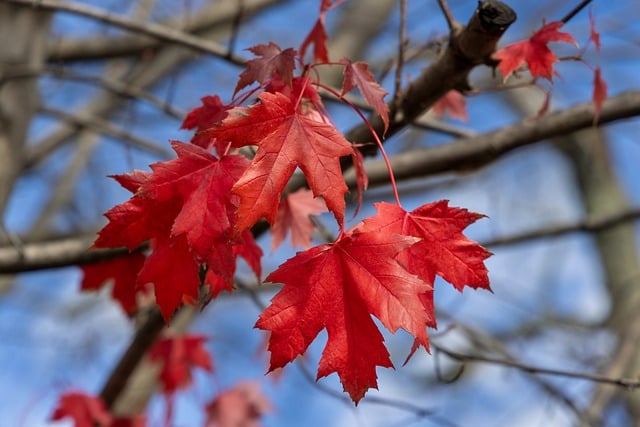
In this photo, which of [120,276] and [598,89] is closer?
[598,89]

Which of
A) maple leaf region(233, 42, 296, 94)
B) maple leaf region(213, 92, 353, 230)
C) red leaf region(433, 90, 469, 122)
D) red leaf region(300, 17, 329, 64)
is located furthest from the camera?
red leaf region(433, 90, 469, 122)

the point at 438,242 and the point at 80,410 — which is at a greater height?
the point at 438,242

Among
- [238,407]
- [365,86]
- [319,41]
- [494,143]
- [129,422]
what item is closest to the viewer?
[365,86]

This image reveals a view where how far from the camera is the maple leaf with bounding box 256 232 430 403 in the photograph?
0.93 metres

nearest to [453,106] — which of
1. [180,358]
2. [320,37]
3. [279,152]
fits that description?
[320,37]

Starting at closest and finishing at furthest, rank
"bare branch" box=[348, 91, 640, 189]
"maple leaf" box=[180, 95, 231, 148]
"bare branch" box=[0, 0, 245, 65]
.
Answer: "maple leaf" box=[180, 95, 231, 148] → "bare branch" box=[348, 91, 640, 189] → "bare branch" box=[0, 0, 245, 65]

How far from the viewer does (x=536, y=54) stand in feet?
4.22

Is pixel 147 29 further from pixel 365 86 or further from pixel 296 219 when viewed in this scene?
pixel 365 86

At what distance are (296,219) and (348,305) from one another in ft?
1.27

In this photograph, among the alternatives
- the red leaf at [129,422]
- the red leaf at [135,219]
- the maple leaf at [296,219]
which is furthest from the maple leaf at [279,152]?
the red leaf at [129,422]

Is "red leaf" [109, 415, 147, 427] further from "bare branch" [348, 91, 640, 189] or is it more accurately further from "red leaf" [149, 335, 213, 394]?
"bare branch" [348, 91, 640, 189]

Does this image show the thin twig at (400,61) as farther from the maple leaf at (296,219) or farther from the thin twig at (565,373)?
the thin twig at (565,373)

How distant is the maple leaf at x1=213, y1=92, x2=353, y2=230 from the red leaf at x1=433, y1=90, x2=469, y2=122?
0.72 metres

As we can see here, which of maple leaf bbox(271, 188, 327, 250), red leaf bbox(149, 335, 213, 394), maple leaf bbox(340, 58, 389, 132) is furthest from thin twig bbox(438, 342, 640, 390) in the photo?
red leaf bbox(149, 335, 213, 394)
